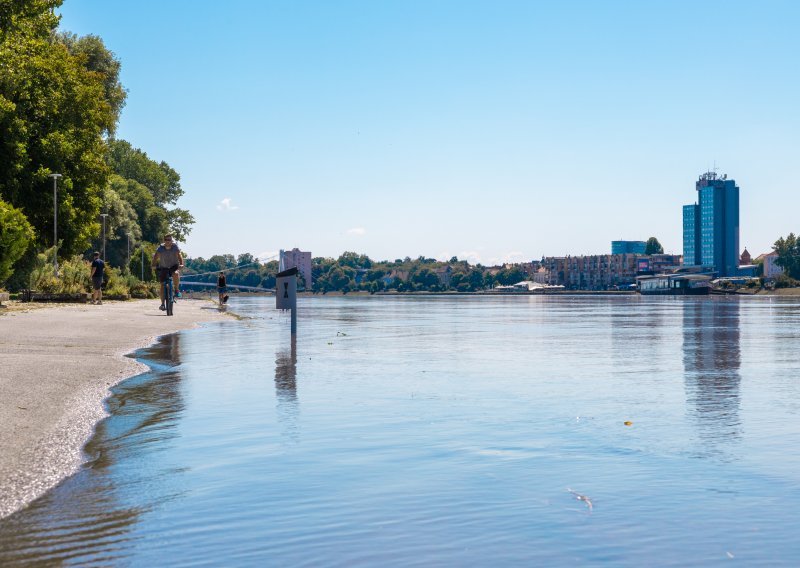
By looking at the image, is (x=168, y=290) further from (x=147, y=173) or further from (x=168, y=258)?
(x=147, y=173)

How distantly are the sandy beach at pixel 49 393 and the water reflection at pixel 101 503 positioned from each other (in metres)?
0.18

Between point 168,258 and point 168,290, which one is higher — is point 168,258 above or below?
above

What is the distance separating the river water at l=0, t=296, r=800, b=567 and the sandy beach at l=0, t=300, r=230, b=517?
25 cm

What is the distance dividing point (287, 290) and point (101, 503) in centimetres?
1856

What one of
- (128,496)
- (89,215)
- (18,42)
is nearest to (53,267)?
(89,215)

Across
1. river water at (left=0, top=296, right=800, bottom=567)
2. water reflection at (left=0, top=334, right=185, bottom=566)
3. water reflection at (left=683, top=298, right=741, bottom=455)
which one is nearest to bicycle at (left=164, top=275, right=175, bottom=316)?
water reflection at (left=683, top=298, right=741, bottom=455)

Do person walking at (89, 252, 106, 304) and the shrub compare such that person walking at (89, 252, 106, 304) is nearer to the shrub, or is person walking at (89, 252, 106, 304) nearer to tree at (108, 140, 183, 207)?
the shrub

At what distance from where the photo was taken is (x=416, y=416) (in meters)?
10.1

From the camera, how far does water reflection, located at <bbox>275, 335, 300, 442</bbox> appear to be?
9.27 meters

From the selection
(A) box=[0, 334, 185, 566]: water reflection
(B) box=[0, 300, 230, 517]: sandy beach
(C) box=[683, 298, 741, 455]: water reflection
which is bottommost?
(C) box=[683, 298, 741, 455]: water reflection

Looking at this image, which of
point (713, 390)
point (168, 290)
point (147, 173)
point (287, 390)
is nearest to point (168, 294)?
point (168, 290)

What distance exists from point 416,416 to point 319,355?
880 centimetres

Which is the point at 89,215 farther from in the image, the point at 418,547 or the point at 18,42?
the point at 418,547

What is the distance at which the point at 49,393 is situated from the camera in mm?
10484
